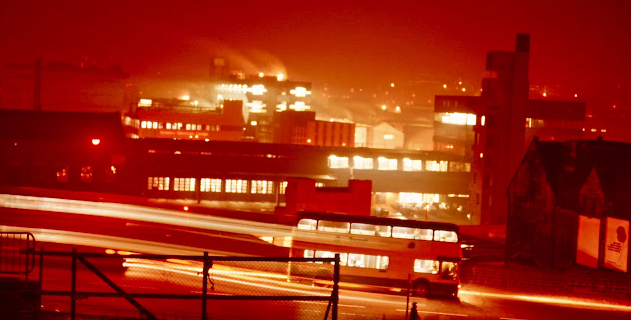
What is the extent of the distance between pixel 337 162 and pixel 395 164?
14.5ft

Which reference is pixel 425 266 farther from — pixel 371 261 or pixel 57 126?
pixel 57 126

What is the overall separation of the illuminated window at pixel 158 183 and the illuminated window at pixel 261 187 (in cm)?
429

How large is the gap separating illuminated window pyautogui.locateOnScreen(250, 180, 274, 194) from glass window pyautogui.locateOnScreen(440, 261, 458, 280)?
17968 millimetres

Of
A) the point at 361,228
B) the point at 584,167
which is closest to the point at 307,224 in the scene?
the point at 361,228

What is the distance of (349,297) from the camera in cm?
1593

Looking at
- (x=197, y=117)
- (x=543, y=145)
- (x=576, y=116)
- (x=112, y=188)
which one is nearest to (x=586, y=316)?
(x=543, y=145)

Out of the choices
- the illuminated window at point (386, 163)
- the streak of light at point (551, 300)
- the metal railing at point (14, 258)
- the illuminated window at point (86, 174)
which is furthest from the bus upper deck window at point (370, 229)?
the illuminated window at point (386, 163)

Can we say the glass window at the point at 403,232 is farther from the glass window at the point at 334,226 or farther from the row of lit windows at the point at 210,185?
the row of lit windows at the point at 210,185

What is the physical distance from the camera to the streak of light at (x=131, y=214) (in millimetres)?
20898

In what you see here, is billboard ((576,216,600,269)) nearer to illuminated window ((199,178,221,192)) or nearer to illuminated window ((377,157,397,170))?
illuminated window ((199,178,221,192))

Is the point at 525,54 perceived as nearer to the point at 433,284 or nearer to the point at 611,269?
the point at 611,269

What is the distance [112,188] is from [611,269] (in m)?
21.1

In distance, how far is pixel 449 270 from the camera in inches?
719

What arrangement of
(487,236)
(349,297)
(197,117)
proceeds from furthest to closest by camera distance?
(197,117), (487,236), (349,297)
